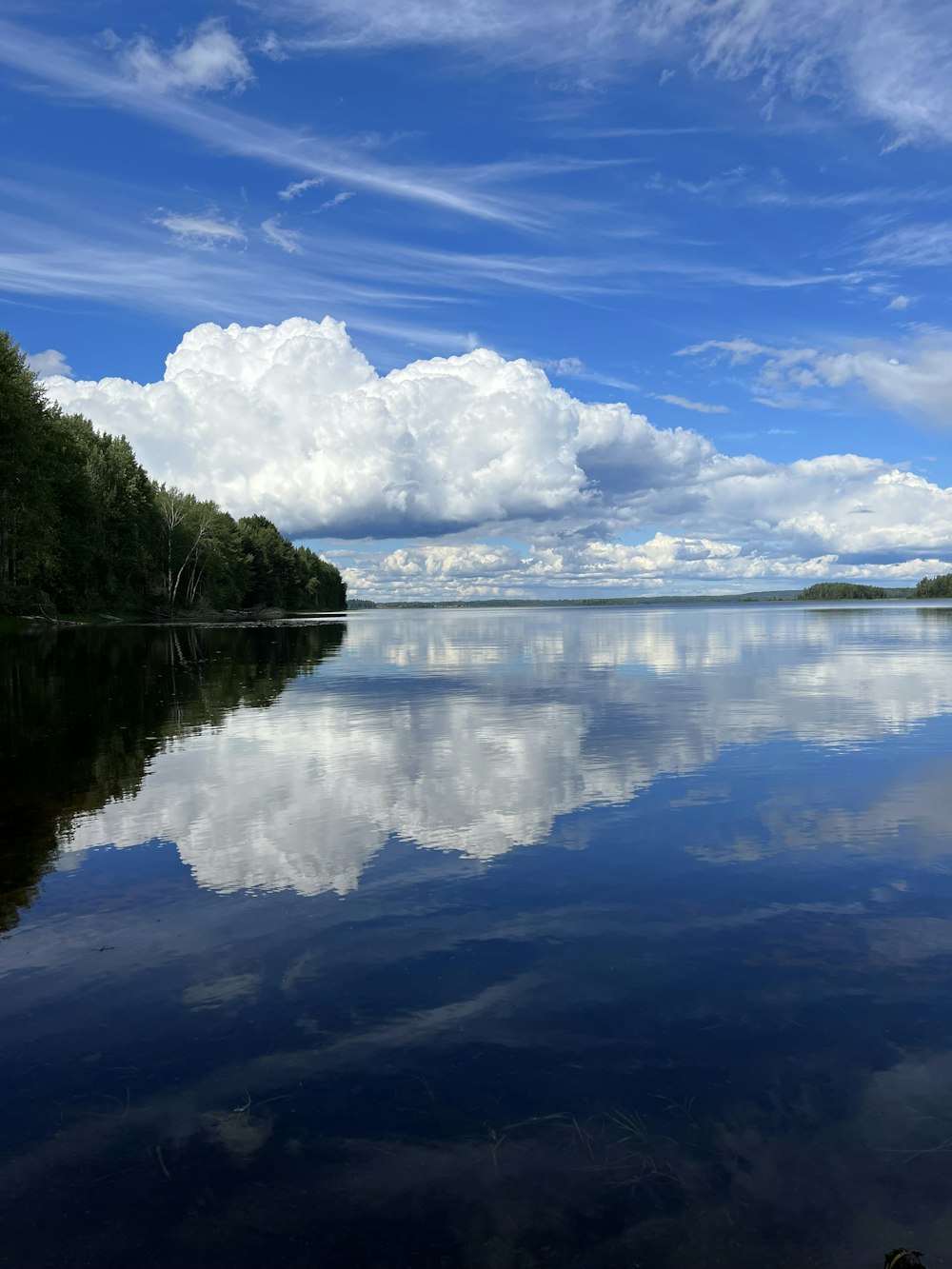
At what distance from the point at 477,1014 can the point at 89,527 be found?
369ft

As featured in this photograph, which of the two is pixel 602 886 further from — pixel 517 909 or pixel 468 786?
pixel 468 786

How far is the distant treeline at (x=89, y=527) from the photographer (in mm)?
77250

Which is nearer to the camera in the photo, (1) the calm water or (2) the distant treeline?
(1) the calm water

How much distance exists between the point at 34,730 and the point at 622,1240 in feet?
79.1

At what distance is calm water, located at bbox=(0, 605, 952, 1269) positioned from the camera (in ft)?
17.7

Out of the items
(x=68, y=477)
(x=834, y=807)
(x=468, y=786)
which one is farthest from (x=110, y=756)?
(x=68, y=477)

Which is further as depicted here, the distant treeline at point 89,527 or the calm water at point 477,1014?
the distant treeline at point 89,527

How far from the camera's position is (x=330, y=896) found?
10961 millimetres

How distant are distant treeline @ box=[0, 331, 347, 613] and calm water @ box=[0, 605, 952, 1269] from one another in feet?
223

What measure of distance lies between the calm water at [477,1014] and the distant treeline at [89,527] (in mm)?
67840

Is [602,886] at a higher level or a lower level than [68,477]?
lower

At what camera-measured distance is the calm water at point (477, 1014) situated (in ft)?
17.7

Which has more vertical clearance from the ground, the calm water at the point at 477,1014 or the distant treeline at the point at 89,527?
the distant treeline at the point at 89,527

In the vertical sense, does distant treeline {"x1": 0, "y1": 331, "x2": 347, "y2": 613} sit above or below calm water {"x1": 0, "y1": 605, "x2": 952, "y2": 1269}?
above
